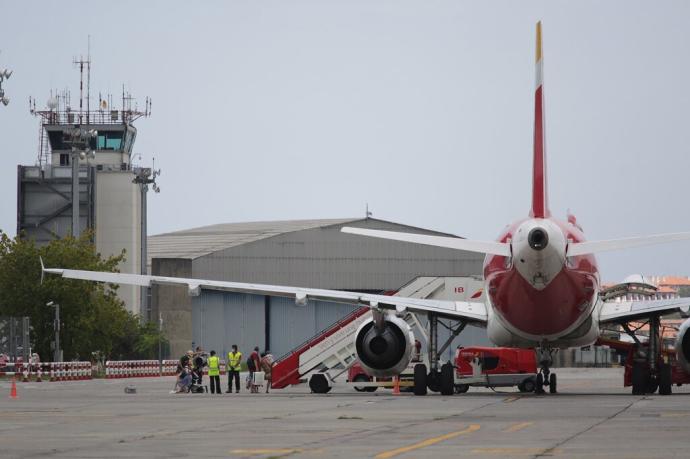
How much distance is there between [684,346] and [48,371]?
39458 millimetres

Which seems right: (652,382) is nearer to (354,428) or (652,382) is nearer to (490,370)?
(490,370)

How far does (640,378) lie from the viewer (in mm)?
37938

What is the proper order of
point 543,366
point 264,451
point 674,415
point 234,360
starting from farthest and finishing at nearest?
point 234,360 < point 543,366 < point 674,415 < point 264,451

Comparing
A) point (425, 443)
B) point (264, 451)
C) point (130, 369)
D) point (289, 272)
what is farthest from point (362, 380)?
point (289, 272)

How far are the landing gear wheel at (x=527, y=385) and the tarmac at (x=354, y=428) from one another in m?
11.2

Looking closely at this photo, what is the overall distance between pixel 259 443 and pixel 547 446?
413 cm

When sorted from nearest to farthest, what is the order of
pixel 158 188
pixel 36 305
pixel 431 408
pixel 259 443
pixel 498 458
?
pixel 498 458 < pixel 259 443 < pixel 431 408 < pixel 36 305 < pixel 158 188

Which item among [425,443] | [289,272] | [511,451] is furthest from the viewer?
[289,272]

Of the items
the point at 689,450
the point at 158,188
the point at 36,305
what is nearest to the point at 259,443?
the point at 689,450

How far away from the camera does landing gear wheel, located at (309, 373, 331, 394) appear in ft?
151

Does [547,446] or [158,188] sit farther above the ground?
[158,188]

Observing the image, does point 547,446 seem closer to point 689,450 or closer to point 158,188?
point 689,450

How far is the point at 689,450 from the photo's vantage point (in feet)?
59.1

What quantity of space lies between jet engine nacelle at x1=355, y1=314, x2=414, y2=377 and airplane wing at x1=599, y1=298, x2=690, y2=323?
5384 mm
